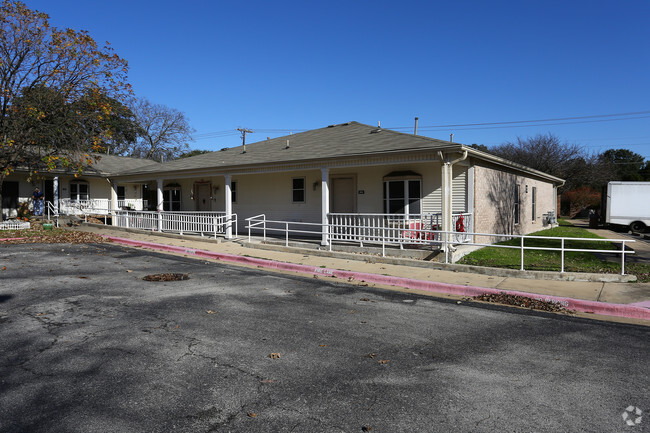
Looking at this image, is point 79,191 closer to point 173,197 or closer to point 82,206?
point 82,206

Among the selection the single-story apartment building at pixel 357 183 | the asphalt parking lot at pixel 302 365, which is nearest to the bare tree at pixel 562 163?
the single-story apartment building at pixel 357 183

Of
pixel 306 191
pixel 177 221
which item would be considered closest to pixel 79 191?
pixel 177 221

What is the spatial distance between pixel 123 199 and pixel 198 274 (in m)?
22.2

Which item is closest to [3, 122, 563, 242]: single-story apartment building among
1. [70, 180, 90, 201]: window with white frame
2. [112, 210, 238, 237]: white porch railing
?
[112, 210, 238, 237]: white porch railing

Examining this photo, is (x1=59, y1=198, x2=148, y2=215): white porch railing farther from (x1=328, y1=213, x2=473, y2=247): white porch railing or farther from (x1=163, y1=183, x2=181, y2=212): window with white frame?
(x1=328, y1=213, x2=473, y2=247): white porch railing

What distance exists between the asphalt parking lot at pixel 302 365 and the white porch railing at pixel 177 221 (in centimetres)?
951

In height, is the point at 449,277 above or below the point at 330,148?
below

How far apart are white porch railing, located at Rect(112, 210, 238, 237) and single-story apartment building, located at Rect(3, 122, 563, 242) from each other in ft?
2.66

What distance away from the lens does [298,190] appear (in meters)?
18.0

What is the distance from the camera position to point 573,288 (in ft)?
27.6

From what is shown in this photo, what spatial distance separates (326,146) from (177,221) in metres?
7.54

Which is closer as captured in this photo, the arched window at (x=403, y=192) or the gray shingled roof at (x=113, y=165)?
the arched window at (x=403, y=192)

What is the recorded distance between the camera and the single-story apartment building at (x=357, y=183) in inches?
526

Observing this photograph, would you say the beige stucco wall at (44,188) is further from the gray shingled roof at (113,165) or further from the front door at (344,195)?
the front door at (344,195)
